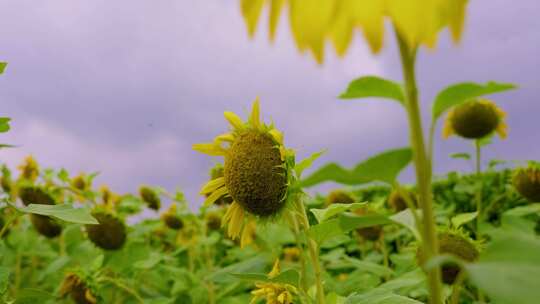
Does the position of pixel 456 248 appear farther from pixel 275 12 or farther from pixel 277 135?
pixel 275 12

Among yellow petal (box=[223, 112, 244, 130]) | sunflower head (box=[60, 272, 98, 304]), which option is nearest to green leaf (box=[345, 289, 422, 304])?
yellow petal (box=[223, 112, 244, 130])

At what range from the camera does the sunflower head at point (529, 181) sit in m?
2.60

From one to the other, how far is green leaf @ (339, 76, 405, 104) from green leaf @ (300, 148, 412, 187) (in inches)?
2.8

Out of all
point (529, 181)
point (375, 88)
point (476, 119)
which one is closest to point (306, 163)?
point (375, 88)

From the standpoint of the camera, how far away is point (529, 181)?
2607 millimetres

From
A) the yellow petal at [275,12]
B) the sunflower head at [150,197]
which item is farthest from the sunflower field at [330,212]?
Answer: the sunflower head at [150,197]

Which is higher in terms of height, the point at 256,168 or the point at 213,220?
the point at 256,168

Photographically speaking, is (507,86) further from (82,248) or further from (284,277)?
(82,248)

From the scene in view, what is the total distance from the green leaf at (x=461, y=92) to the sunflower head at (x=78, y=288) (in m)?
1.84

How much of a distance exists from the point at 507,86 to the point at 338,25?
329 millimetres

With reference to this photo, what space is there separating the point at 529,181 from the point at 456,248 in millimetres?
1463

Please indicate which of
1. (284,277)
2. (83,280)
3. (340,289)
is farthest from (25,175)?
(284,277)

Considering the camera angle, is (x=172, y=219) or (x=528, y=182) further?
(x=172, y=219)

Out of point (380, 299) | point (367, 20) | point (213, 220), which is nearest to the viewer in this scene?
point (367, 20)
